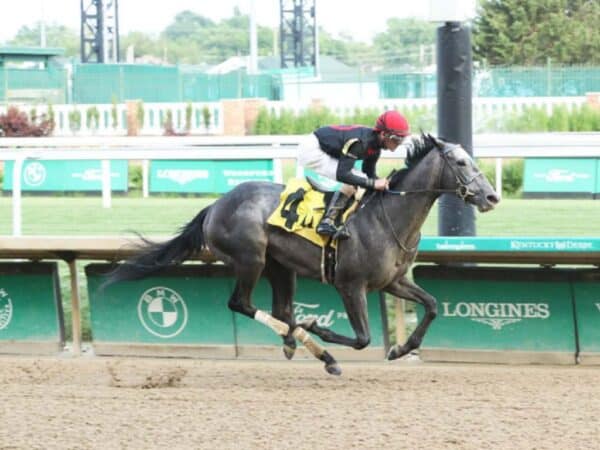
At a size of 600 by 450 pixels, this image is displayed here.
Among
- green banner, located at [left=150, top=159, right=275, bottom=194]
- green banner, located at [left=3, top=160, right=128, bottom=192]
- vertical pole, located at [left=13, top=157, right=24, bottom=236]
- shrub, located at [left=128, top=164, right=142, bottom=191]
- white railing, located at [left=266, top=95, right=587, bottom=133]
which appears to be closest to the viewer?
vertical pole, located at [left=13, top=157, right=24, bottom=236]

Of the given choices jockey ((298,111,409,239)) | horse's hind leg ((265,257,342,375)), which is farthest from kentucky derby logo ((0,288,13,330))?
jockey ((298,111,409,239))

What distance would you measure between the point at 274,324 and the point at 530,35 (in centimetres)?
3124

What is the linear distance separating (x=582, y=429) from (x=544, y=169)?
9.77 meters

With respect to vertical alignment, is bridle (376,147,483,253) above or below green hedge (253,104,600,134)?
below

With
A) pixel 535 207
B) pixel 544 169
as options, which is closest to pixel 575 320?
pixel 535 207

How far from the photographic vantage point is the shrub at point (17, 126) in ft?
85.7

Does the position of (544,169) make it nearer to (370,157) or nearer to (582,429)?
(370,157)

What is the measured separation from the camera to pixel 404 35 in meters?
100

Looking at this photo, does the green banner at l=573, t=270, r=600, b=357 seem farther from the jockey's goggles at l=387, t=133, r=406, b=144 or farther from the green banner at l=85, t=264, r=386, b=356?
the jockey's goggles at l=387, t=133, r=406, b=144

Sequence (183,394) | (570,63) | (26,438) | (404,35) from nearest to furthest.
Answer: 1. (26,438)
2. (183,394)
3. (570,63)
4. (404,35)

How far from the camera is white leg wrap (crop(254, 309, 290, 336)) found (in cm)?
786

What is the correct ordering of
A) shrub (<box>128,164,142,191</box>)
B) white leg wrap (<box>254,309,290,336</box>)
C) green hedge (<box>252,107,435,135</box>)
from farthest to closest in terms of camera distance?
1. green hedge (<box>252,107,435,135</box>)
2. shrub (<box>128,164,142,191</box>)
3. white leg wrap (<box>254,309,290,336</box>)

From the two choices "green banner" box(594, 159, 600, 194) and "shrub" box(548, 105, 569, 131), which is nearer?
"green banner" box(594, 159, 600, 194)

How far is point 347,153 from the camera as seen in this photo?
750 centimetres
